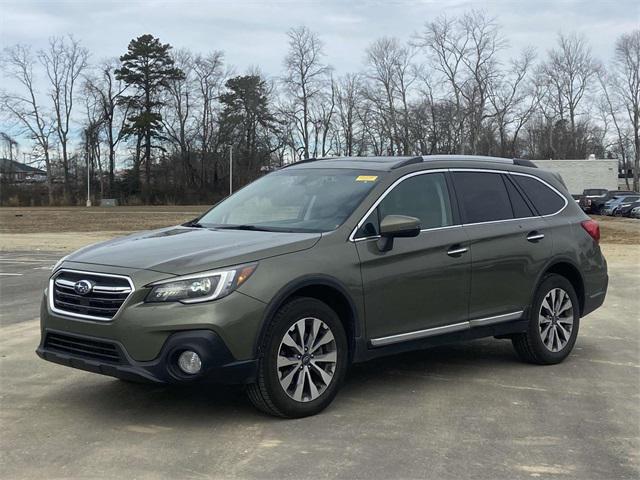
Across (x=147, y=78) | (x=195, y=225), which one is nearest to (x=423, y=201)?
(x=195, y=225)

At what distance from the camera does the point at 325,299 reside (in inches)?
195

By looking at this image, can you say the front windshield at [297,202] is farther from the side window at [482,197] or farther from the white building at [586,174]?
the white building at [586,174]

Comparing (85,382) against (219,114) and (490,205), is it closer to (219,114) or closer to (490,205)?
(490,205)

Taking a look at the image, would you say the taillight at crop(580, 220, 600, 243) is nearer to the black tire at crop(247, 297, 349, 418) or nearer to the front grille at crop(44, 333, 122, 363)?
the black tire at crop(247, 297, 349, 418)

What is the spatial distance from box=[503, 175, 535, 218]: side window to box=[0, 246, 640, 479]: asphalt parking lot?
1379 mm

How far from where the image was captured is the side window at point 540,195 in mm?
6629

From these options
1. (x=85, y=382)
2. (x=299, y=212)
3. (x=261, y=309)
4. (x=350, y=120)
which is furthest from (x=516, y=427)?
(x=350, y=120)

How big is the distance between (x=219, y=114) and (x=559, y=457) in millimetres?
85733

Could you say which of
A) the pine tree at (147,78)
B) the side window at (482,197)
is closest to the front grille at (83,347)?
the side window at (482,197)

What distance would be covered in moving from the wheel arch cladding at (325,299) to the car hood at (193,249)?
9.7 inches

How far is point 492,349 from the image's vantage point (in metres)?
7.16

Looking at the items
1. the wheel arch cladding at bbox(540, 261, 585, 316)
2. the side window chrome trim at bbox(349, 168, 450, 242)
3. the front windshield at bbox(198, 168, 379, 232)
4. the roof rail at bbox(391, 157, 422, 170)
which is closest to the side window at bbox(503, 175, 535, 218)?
the wheel arch cladding at bbox(540, 261, 585, 316)

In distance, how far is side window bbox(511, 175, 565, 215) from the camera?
6.63 metres

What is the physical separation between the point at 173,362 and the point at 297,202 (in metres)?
1.79
